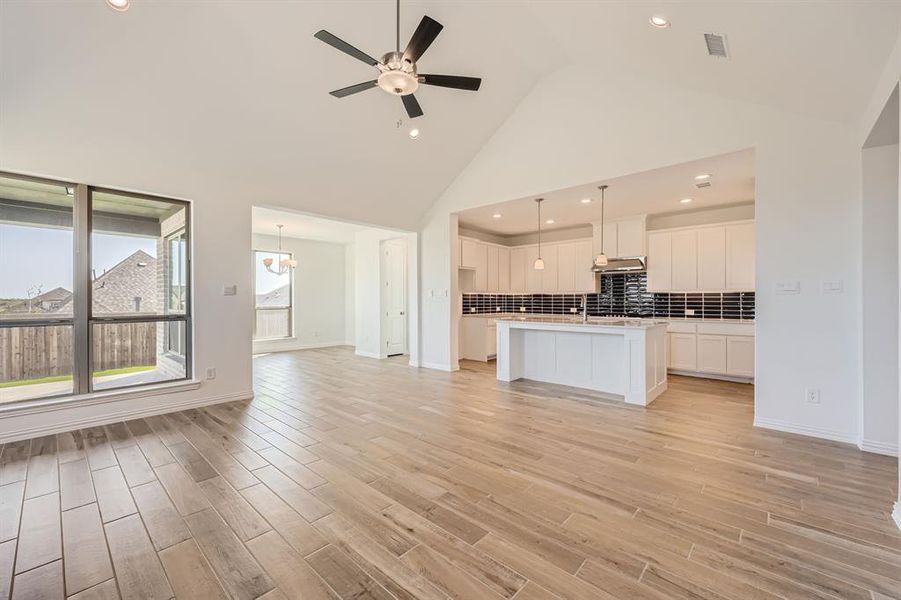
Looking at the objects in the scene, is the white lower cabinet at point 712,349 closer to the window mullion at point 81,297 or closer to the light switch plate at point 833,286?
the light switch plate at point 833,286

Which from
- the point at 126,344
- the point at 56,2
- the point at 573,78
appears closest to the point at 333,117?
the point at 56,2

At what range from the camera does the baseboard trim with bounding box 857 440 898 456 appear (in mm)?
2914

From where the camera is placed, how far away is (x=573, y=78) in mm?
4617

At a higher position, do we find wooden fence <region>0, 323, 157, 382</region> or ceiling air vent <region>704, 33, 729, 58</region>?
ceiling air vent <region>704, 33, 729, 58</region>

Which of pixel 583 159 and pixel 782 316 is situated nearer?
pixel 782 316

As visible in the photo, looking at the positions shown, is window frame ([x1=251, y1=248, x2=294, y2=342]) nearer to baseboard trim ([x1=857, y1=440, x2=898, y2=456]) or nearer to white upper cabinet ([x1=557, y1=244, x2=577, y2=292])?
white upper cabinet ([x1=557, y1=244, x2=577, y2=292])

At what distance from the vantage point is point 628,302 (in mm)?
7059

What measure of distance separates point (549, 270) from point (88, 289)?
23.4 ft

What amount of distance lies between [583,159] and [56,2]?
4856 millimetres

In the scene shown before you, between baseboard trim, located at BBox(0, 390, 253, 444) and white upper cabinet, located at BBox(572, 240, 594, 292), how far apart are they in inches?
237

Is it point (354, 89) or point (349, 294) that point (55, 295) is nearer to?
point (354, 89)

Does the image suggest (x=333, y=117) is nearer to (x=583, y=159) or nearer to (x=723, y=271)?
(x=583, y=159)

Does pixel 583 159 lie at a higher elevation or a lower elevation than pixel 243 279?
higher

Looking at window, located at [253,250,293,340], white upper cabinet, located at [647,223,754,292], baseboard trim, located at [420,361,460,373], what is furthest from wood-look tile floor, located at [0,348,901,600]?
window, located at [253,250,293,340]
